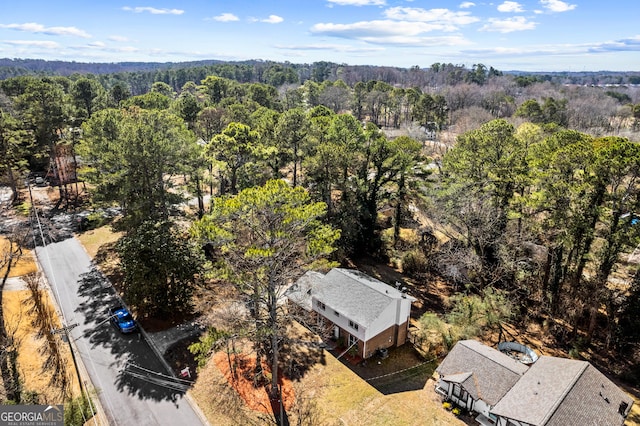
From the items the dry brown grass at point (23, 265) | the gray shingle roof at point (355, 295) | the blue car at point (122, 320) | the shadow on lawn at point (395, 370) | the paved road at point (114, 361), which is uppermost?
the gray shingle roof at point (355, 295)

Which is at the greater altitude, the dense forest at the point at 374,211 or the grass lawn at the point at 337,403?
the dense forest at the point at 374,211

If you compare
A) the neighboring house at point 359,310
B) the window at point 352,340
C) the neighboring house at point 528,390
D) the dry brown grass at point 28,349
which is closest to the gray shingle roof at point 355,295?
the neighboring house at point 359,310

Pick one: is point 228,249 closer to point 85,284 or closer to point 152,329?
point 152,329

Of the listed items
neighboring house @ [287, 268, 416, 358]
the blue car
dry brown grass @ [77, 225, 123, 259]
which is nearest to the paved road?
Answer: the blue car

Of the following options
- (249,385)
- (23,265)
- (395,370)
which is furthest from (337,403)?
(23,265)

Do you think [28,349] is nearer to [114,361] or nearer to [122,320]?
[122,320]

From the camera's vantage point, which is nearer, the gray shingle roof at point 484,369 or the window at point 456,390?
the gray shingle roof at point 484,369

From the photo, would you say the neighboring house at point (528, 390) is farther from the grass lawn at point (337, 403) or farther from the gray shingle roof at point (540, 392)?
the grass lawn at point (337, 403)
